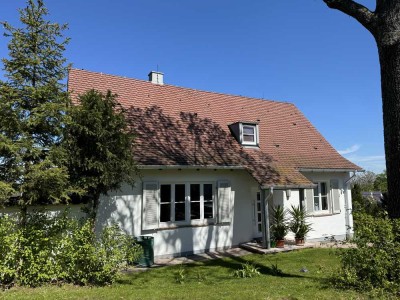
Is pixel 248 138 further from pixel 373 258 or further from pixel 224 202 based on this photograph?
pixel 373 258

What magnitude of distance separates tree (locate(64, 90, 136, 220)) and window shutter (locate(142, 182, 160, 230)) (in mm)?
2209

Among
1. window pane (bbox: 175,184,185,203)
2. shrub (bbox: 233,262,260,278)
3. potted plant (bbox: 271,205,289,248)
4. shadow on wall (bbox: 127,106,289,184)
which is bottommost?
shrub (bbox: 233,262,260,278)

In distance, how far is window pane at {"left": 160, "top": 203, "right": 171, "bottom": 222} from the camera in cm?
1219

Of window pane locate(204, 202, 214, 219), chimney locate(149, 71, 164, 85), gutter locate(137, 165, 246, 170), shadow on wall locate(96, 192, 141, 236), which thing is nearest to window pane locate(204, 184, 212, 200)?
window pane locate(204, 202, 214, 219)

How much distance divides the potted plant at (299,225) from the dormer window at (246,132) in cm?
371

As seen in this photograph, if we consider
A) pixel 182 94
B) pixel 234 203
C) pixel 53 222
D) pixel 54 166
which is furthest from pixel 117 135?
pixel 182 94

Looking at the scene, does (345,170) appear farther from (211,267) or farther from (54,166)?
(54,166)

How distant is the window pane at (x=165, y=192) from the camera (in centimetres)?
1232

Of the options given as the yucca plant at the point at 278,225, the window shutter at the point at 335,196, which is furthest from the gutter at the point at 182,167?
the window shutter at the point at 335,196

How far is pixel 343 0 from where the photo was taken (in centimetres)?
757

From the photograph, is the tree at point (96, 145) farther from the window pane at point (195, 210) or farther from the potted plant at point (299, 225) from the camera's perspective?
the potted plant at point (299, 225)

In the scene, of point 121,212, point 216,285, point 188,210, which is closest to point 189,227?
point 188,210

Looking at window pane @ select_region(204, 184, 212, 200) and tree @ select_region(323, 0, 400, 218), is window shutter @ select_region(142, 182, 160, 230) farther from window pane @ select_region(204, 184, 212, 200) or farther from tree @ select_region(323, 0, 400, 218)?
tree @ select_region(323, 0, 400, 218)

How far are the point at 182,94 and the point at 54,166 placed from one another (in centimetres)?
969
